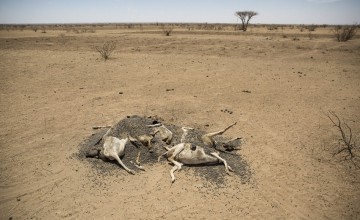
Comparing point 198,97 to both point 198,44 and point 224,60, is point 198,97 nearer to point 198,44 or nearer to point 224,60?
point 224,60

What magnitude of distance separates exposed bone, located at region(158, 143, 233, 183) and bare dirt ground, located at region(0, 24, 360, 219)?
0.57 feet

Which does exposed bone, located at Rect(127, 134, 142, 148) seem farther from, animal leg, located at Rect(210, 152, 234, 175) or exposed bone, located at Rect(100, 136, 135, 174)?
animal leg, located at Rect(210, 152, 234, 175)

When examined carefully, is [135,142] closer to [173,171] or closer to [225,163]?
[173,171]

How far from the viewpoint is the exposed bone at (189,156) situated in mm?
4539

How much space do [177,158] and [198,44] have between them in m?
16.2

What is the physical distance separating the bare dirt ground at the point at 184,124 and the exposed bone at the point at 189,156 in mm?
173

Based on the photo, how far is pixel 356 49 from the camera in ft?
54.6

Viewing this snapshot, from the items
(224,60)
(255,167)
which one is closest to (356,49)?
(224,60)

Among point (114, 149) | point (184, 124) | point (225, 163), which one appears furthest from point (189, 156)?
point (184, 124)

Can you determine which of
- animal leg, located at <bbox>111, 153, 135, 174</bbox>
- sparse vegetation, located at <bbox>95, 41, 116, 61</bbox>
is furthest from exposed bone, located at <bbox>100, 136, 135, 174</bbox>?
sparse vegetation, located at <bbox>95, 41, 116, 61</bbox>

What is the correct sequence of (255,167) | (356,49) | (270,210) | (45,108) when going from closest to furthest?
1. (270,210)
2. (255,167)
3. (45,108)
4. (356,49)

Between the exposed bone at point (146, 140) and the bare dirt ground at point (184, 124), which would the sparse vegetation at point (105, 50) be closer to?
the bare dirt ground at point (184, 124)

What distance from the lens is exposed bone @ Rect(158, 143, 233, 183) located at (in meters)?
4.54

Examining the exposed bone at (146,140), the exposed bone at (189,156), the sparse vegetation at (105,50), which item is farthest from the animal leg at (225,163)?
the sparse vegetation at (105,50)
